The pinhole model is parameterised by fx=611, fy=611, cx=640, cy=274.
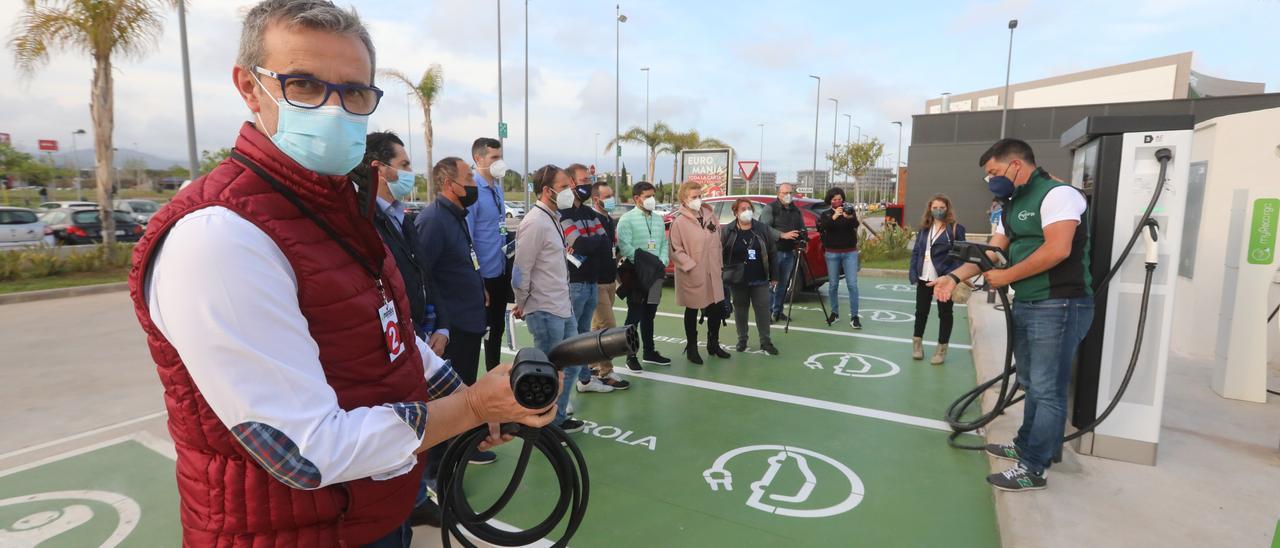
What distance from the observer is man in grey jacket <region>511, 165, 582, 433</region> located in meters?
4.15

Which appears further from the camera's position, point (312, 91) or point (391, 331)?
point (391, 331)

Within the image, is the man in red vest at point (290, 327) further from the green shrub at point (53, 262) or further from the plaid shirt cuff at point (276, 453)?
the green shrub at point (53, 262)

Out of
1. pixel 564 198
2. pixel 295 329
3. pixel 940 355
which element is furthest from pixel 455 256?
pixel 940 355

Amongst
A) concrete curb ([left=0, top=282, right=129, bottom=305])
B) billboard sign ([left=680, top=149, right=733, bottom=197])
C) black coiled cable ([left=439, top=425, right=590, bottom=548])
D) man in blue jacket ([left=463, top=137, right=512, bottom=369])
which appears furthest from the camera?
billboard sign ([left=680, top=149, right=733, bottom=197])

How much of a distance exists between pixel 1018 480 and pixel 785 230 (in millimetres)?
4771

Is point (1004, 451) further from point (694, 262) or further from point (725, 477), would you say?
point (694, 262)

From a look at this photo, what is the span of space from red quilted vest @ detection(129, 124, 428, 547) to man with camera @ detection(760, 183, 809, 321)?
21.9ft

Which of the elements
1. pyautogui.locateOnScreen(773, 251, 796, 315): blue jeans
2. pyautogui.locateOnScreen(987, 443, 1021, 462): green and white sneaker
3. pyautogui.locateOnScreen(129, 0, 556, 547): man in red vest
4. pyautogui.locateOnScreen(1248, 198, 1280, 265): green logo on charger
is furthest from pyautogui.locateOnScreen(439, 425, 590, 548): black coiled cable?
pyautogui.locateOnScreen(773, 251, 796, 315): blue jeans

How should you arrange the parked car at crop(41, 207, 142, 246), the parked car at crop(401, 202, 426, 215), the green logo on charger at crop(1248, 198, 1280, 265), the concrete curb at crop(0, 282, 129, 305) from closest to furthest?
the parked car at crop(401, 202, 426, 215) < the green logo on charger at crop(1248, 198, 1280, 265) < the concrete curb at crop(0, 282, 129, 305) < the parked car at crop(41, 207, 142, 246)

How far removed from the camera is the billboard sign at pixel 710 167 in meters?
17.3

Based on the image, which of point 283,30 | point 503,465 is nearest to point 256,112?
point 283,30

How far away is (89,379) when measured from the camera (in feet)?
18.1

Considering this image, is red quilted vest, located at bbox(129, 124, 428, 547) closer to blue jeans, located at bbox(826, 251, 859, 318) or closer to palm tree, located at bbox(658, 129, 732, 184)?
blue jeans, located at bbox(826, 251, 859, 318)

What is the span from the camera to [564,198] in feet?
14.6
